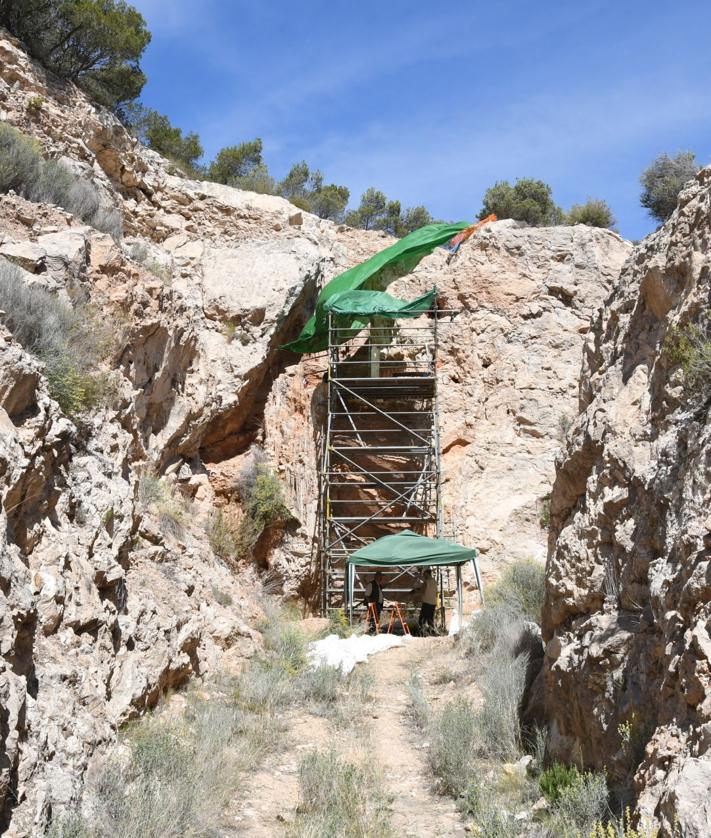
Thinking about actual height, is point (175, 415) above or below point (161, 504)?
above

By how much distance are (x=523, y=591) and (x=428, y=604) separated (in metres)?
2.17

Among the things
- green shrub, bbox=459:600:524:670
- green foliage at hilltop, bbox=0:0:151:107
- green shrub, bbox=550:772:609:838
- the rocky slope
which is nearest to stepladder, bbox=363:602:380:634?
the rocky slope

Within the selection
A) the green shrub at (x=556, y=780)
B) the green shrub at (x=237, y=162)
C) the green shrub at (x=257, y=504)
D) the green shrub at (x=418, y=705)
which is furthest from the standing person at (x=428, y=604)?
the green shrub at (x=237, y=162)

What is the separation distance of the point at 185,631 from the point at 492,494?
7301 mm

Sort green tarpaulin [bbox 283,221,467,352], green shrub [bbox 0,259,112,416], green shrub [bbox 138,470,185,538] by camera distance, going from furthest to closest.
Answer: green tarpaulin [bbox 283,221,467,352], green shrub [bbox 138,470,185,538], green shrub [bbox 0,259,112,416]

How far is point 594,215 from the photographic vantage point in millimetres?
22500

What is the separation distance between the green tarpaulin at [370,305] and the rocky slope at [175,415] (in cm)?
76

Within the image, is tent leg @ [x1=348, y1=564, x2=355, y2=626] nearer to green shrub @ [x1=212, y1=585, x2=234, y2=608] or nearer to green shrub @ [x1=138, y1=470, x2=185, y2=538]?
green shrub @ [x1=212, y1=585, x2=234, y2=608]

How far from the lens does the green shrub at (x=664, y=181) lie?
60.1ft

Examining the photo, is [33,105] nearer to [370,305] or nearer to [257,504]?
[370,305]

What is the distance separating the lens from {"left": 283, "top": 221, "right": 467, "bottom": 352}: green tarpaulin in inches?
531

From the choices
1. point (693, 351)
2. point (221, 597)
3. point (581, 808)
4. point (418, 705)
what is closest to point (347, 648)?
point (221, 597)

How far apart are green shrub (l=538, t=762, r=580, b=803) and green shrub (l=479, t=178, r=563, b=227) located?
70.5 feet

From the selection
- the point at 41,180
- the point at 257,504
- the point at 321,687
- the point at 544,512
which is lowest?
the point at 321,687
